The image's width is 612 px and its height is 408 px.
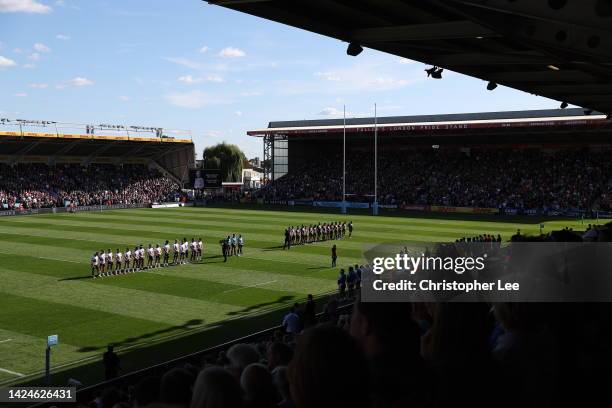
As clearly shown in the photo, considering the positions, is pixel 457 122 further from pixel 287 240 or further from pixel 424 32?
pixel 424 32

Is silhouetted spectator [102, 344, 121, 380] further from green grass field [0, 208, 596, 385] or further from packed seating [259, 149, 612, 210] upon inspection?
packed seating [259, 149, 612, 210]

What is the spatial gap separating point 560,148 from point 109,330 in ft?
176

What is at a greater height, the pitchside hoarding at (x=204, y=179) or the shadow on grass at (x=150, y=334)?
the pitchside hoarding at (x=204, y=179)

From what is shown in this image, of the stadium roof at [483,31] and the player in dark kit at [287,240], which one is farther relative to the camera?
the player in dark kit at [287,240]

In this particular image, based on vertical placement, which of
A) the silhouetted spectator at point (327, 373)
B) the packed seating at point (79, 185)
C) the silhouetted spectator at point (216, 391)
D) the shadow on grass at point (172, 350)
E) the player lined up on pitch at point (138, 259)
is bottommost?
the shadow on grass at point (172, 350)

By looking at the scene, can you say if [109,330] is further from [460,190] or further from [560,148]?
[560,148]

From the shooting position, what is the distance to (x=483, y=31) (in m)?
8.33

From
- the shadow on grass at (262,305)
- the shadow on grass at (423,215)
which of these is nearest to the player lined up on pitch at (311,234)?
the shadow on grass at (262,305)

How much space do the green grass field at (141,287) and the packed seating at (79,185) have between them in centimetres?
1521

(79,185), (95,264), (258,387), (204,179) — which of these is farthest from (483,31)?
(204,179)

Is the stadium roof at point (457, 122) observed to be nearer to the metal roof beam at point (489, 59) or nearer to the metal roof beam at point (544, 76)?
the metal roof beam at point (544, 76)

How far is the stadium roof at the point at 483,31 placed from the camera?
19.0ft

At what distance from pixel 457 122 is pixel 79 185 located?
3902cm

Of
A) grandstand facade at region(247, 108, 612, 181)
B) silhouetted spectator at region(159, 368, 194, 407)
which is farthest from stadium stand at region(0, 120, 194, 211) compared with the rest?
silhouetted spectator at region(159, 368, 194, 407)
